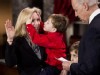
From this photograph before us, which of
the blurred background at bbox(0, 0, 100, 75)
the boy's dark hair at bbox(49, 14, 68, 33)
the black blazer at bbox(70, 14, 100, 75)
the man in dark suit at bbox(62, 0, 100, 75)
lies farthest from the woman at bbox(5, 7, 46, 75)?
the blurred background at bbox(0, 0, 100, 75)

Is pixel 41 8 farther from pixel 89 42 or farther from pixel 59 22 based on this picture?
pixel 89 42

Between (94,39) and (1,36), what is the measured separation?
10.6ft

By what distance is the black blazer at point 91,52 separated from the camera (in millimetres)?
2203

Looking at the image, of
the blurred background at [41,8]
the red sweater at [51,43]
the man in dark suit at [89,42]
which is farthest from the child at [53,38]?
the blurred background at [41,8]

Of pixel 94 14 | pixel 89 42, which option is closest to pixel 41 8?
pixel 94 14

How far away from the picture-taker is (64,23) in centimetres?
322

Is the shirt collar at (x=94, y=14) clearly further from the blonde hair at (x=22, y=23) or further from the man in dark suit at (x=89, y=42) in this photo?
the blonde hair at (x=22, y=23)

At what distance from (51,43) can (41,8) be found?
9.96 ft

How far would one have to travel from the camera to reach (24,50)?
3125mm

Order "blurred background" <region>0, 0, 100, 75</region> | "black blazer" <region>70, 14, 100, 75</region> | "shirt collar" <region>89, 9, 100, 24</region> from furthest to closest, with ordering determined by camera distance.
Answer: "blurred background" <region>0, 0, 100, 75</region> < "shirt collar" <region>89, 9, 100, 24</region> < "black blazer" <region>70, 14, 100, 75</region>

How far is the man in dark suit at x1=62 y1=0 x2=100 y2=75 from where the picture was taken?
221cm

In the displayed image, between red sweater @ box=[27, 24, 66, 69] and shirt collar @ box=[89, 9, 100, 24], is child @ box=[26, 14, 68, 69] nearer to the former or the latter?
red sweater @ box=[27, 24, 66, 69]

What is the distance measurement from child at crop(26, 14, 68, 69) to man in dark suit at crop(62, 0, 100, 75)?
2.38 ft

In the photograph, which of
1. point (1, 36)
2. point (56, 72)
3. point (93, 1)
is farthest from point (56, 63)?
point (1, 36)
